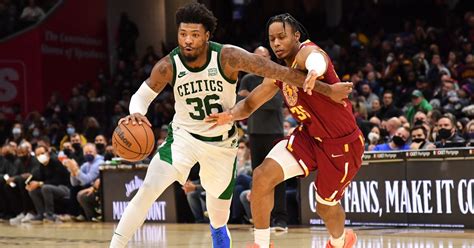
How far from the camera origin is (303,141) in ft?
23.1

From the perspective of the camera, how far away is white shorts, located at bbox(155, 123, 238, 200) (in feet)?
22.4

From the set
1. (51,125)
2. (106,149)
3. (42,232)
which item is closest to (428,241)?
(42,232)

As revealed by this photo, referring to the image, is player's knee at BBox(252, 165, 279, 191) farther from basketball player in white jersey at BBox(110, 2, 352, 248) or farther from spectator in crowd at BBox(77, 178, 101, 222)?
spectator in crowd at BBox(77, 178, 101, 222)

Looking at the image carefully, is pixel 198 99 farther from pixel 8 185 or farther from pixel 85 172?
pixel 8 185

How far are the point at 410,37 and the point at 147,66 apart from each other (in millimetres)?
7307

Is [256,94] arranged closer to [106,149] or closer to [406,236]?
[406,236]

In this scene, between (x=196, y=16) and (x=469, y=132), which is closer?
(x=196, y=16)

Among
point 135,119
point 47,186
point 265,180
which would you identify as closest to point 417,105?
point 47,186

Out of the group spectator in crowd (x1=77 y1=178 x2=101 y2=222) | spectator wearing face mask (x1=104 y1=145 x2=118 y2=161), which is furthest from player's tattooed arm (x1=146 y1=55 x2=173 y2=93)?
spectator wearing face mask (x1=104 y1=145 x2=118 y2=161)

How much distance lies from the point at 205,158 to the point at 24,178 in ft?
31.6

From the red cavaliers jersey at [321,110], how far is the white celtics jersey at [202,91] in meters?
0.47

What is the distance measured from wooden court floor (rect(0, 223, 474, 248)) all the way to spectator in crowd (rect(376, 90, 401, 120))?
10.9 ft

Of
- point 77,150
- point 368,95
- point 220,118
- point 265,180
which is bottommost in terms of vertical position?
point 77,150

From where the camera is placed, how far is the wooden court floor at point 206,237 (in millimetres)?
9117
